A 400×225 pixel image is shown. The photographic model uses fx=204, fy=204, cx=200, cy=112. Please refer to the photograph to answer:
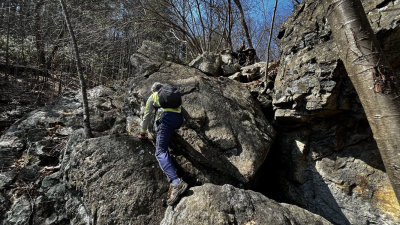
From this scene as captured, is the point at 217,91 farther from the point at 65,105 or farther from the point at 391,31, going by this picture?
the point at 65,105

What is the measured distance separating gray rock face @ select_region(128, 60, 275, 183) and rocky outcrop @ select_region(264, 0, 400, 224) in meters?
0.90

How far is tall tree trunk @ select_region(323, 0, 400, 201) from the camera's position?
127cm

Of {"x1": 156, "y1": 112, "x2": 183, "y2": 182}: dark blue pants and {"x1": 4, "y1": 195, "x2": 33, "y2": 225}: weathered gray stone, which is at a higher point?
{"x1": 156, "y1": 112, "x2": 183, "y2": 182}: dark blue pants

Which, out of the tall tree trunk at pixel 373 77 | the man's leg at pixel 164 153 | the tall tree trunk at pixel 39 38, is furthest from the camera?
the tall tree trunk at pixel 39 38

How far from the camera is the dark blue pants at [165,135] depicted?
373 cm

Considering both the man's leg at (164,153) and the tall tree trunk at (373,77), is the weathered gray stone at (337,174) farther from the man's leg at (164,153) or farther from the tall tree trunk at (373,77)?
the tall tree trunk at (373,77)

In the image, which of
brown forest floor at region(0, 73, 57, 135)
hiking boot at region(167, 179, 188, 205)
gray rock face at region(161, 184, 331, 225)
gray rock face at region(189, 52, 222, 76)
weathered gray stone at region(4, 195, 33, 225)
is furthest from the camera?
gray rock face at region(189, 52, 222, 76)

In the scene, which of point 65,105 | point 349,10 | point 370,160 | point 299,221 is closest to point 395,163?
point 349,10

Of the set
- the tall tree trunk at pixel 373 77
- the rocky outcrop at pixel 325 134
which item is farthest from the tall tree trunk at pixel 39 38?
the tall tree trunk at pixel 373 77

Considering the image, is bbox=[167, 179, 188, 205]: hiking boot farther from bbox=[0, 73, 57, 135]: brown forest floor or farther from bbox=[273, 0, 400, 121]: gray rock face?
bbox=[0, 73, 57, 135]: brown forest floor

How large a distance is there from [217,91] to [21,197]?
5.05 meters

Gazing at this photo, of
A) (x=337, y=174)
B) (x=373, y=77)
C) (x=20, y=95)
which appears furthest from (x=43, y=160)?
(x=337, y=174)

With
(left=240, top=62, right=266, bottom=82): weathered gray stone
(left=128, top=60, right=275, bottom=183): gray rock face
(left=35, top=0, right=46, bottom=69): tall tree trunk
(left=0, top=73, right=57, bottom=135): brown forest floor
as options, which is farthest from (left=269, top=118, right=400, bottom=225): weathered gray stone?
(left=35, top=0, right=46, bottom=69): tall tree trunk

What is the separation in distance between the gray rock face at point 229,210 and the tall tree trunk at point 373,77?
194cm
